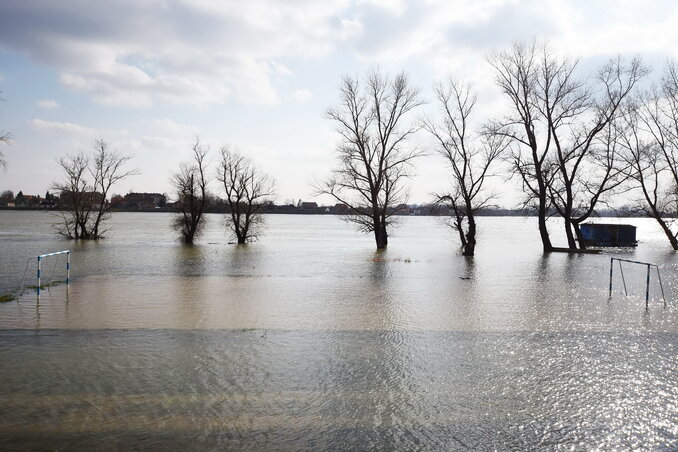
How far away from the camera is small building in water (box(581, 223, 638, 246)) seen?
45.9m

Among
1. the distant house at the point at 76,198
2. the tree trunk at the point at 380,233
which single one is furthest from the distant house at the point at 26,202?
the tree trunk at the point at 380,233

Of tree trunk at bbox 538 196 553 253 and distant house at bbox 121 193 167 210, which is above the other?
distant house at bbox 121 193 167 210

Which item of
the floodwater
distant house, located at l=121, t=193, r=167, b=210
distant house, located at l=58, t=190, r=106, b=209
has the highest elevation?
distant house, located at l=121, t=193, r=167, b=210

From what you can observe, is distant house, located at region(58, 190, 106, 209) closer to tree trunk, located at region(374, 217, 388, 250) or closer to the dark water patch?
tree trunk, located at region(374, 217, 388, 250)

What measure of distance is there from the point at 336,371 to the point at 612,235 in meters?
46.3

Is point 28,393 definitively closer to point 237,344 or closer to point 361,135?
point 237,344

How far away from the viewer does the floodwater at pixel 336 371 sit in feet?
18.1

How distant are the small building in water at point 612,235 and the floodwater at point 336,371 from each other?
33249 mm

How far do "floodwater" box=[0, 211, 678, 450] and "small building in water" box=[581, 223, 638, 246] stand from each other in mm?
33249

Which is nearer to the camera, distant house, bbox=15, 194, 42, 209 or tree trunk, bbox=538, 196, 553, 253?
tree trunk, bbox=538, 196, 553, 253

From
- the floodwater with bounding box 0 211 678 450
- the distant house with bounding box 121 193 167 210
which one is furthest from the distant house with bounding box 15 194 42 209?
the floodwater with bounding box 0 211 678 450

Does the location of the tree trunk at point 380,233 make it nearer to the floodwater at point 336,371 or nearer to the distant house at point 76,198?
the floodwater at point 336,371

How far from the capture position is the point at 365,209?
42094 millimetres

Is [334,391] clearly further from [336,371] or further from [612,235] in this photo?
[612,235]
